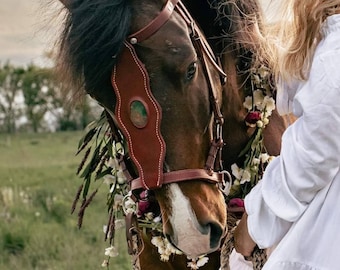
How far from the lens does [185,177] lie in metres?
2.42

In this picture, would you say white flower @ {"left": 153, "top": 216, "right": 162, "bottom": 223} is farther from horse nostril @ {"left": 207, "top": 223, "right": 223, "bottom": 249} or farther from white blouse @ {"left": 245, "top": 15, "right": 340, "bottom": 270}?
white blouse @ {"left": 245, "top": 15, "right": 340, "bottom": 270}

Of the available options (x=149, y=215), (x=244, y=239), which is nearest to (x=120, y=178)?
(x=149, y=215)

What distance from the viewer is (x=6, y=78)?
2094 cm

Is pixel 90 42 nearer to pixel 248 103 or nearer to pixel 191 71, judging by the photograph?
pixel 191 71

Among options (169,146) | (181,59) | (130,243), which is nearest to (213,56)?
(181,59)

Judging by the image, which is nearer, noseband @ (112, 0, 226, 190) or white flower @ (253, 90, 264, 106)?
noseband @ (112, 0, 226, 190)

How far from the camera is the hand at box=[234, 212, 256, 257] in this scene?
7.22 ft

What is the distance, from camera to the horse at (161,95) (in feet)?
7.82

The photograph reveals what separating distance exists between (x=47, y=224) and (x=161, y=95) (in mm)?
4835

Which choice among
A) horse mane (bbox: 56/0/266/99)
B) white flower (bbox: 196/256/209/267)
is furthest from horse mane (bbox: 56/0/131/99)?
white flower (bbox: 196/256/209/267)

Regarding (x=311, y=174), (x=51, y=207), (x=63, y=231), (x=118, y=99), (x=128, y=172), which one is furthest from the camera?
(x=51, y=207)

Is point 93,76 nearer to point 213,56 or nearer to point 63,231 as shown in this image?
point 213,56

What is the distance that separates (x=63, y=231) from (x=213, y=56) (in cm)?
440

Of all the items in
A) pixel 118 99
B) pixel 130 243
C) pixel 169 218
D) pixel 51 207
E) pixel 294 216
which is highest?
pixel 118 99
